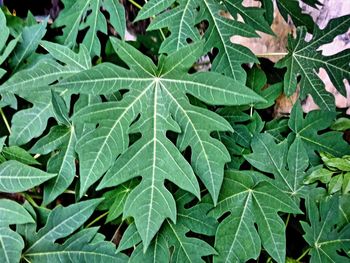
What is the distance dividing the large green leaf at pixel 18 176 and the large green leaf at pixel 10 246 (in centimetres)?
8

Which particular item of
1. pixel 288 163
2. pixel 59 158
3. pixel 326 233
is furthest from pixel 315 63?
pixel 59 158

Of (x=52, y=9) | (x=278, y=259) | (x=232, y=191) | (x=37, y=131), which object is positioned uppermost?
(x=52, y=9)

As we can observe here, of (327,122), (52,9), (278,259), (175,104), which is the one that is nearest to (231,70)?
(175,104)

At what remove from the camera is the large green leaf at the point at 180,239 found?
923 millimetres

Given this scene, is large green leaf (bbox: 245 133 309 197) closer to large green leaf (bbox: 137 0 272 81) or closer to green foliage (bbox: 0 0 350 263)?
green foliage (bbox: 0 0 350 263)

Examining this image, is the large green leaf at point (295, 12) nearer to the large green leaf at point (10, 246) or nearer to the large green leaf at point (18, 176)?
the large green leaf at point (18, 176)

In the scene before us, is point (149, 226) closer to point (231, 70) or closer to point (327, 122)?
point (231, 70)

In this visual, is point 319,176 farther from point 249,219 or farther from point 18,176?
point 18,176

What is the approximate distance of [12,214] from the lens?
94cm

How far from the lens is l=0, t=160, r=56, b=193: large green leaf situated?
93 centimetres

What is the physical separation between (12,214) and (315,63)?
0.76 meters

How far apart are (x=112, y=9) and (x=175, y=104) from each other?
1.03 feet

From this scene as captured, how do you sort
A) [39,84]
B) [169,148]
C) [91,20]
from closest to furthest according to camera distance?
[169,148], [39,84], [91,20]

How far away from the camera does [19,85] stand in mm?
989
